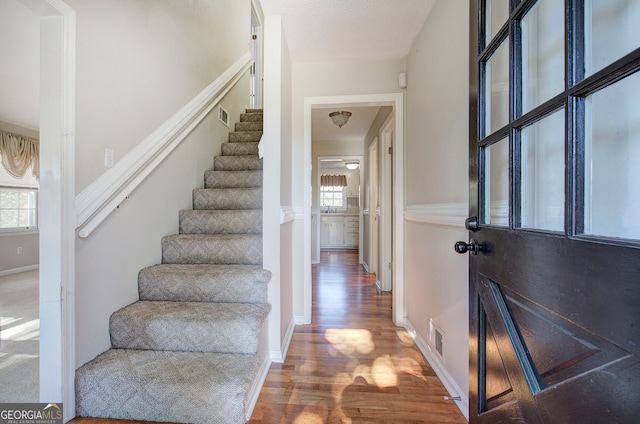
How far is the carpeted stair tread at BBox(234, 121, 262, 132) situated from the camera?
3369mm

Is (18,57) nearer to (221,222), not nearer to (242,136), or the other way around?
(242,136)

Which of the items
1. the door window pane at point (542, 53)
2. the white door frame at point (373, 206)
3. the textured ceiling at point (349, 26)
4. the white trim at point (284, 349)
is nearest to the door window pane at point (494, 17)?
the door window pane at point (542, 53)

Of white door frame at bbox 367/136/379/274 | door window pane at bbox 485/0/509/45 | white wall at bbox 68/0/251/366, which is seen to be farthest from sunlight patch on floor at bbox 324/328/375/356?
door window pane at bbox 485/0/509/45

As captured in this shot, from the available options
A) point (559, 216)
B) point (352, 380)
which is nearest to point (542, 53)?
point (559, 216)

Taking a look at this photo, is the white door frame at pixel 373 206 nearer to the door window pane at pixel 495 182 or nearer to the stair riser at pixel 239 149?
the stair riser at pixel 239 149

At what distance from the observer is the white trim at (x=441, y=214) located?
4.30ft

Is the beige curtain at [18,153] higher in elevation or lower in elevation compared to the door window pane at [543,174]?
higher

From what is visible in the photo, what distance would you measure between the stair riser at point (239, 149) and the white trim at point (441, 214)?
5.83 feet

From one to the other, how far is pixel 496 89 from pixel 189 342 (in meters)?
Result: 1.77

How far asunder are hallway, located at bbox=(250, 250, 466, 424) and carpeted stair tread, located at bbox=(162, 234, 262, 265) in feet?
2.44

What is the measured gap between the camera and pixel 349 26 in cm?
188

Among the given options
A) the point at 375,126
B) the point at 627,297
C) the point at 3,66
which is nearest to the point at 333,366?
the point at 627,297

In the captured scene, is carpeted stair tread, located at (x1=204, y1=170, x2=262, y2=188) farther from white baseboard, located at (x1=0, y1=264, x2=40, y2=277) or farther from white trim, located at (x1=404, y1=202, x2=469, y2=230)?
white baseboard, located at (x1=0, y1=264, x2=40, y2=277)

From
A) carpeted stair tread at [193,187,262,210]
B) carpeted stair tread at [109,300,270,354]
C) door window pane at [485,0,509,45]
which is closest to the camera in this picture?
door window pane at [485,0,509,45]
